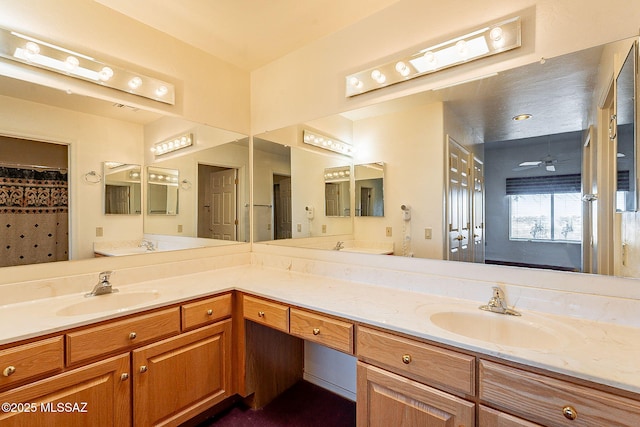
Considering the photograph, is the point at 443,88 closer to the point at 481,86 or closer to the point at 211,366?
the point at 481,86

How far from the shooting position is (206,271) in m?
2.23

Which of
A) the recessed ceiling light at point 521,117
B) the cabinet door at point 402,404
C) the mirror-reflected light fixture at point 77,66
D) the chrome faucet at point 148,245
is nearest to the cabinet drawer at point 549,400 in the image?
the cabinet door at point 402,404

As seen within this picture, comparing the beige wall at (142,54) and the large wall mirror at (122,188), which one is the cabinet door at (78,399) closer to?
the large wall mirror at (122,188)

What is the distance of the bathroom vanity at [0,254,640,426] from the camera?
35.4 inches

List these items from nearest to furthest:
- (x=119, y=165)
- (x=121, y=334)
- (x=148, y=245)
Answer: (x=121, y=334) → (x=119, y=165) → (x=148, y=245)

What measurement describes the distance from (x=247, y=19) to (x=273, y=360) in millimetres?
2305

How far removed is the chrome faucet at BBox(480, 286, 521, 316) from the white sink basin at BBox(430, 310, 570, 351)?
2 cm

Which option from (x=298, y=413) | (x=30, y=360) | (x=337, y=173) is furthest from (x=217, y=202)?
(x=298, y=413)

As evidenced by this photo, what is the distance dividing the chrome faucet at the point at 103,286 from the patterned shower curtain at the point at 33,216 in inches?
8.4

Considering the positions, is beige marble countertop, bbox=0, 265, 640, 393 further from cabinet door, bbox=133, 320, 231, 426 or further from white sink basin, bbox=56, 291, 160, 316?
cabinet door, bbox=133, 320, 231, 426

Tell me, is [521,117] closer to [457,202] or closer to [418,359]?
[457,202]

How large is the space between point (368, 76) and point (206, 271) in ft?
5.90

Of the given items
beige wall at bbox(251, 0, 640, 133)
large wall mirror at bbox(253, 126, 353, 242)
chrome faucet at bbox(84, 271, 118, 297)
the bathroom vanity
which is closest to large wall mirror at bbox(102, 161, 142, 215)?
chrome faucet at bbox(84, 271, 118, 297)

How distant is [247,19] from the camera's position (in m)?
1.93
